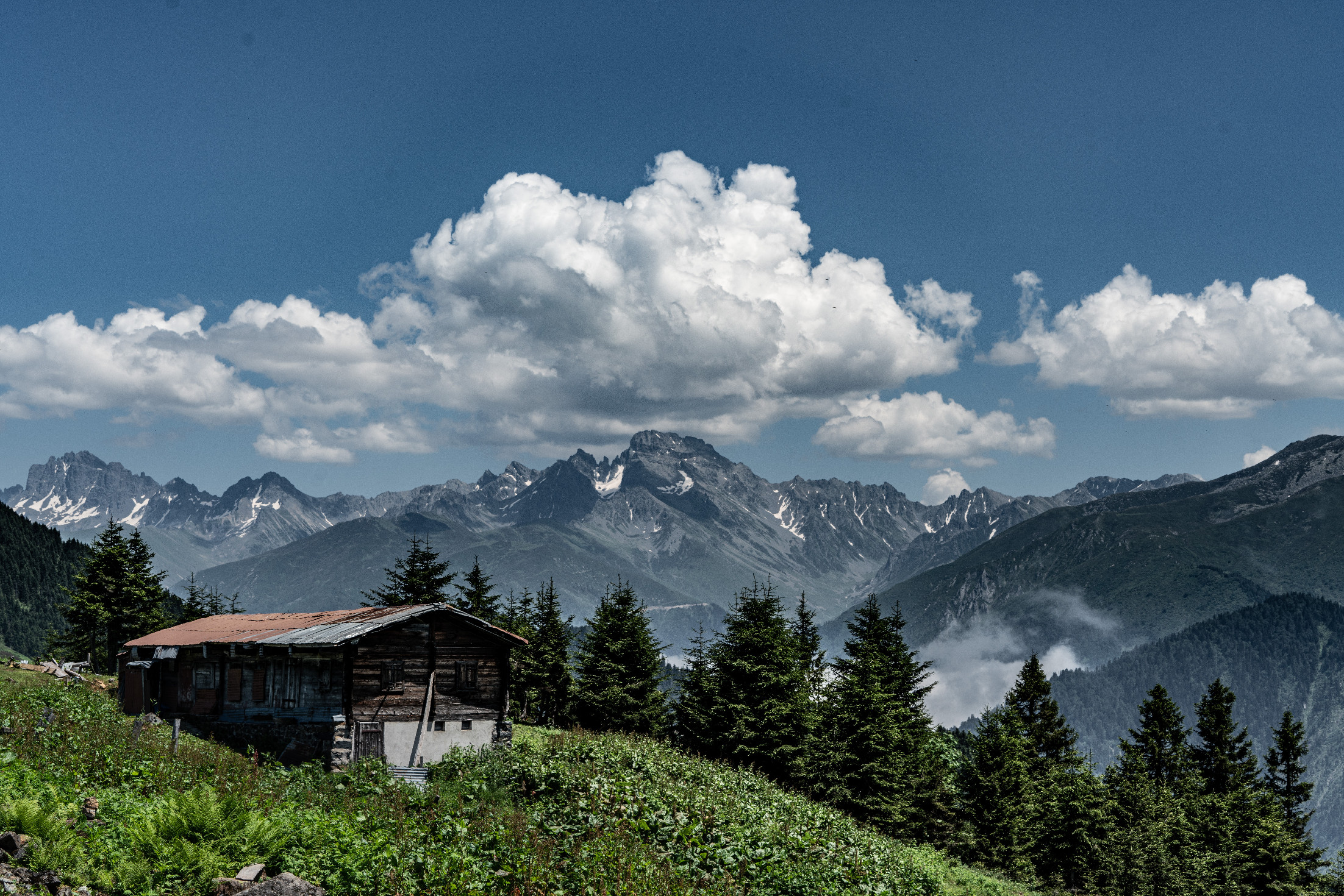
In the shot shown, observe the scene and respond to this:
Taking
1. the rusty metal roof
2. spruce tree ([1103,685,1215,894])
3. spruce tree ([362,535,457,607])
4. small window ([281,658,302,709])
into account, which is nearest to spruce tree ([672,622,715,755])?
the rusty metal roof

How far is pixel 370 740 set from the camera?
105 feet

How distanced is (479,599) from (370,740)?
3067 cm

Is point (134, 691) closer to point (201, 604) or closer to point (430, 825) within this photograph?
point (430, 825)

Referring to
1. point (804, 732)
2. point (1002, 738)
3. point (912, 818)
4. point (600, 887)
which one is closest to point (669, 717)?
point (804, 732)

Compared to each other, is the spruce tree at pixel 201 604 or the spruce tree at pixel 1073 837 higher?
the spruce tree at pixel 201 604

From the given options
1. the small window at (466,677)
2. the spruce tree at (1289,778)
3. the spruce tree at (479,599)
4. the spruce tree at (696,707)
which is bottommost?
the spruce tree at (1289,778)

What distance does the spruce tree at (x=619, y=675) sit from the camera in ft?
165

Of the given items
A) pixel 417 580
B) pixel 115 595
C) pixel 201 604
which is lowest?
pixel 201 604

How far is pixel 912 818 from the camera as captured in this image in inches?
1734

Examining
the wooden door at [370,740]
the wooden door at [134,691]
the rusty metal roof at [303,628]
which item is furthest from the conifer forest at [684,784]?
the rusty metal roof at [303,628]

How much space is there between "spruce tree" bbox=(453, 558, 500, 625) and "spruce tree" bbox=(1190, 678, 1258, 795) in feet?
200

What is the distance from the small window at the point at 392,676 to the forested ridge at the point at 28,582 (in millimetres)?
176400

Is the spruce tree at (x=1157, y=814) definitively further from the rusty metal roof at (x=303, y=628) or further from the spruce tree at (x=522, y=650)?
the rusty metal roof at (x=303, y=628)

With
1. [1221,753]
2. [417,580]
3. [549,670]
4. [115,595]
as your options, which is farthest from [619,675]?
[1221,753]
